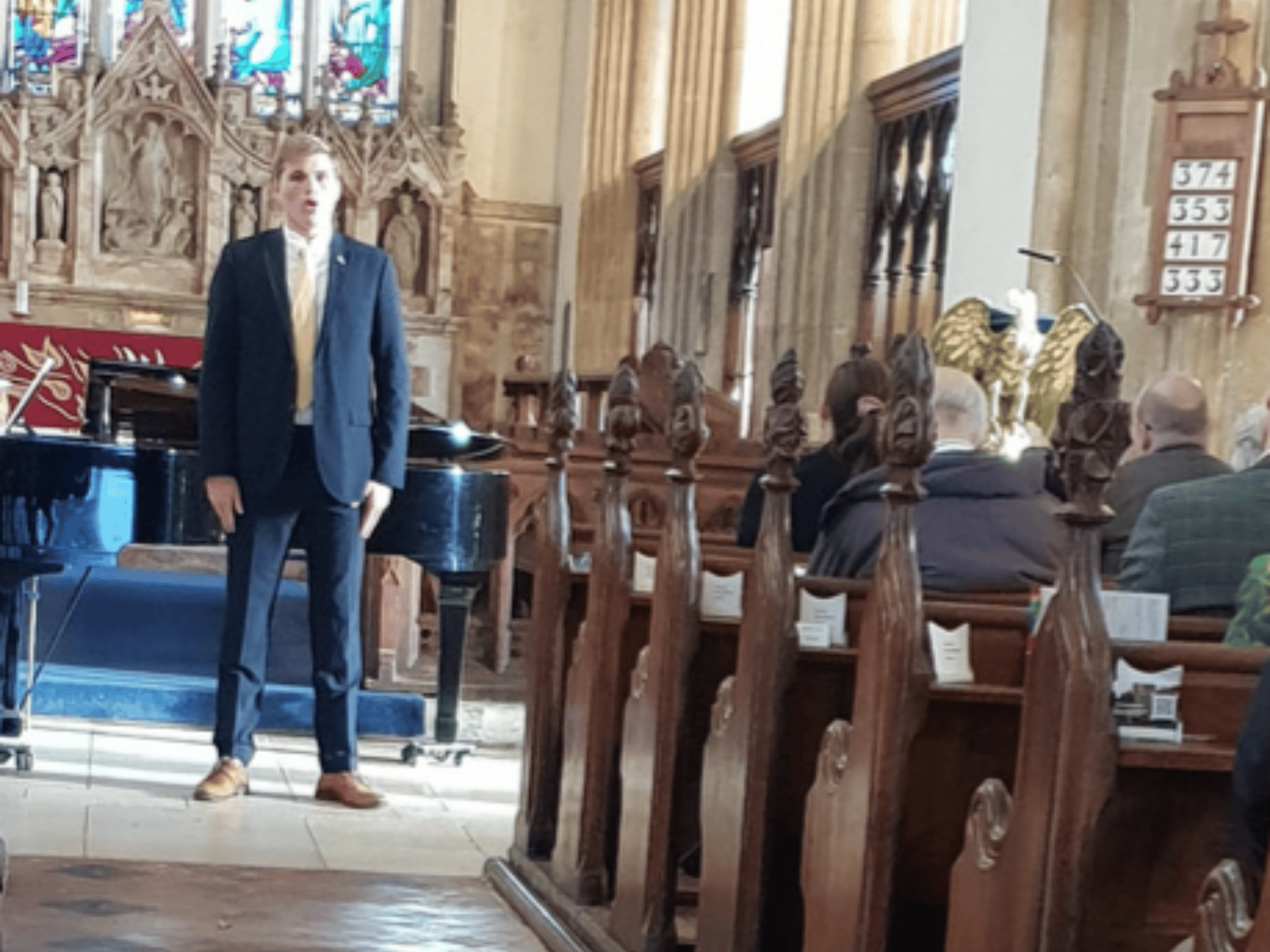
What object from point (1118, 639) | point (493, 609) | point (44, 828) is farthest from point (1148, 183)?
point (1118, 639)

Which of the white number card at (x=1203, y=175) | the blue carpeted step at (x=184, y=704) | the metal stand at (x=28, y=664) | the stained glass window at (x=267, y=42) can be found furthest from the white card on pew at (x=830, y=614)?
the stained glass window at (x=267, y=42)

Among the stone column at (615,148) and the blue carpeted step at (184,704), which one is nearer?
the blue carpeted step at (184,704)

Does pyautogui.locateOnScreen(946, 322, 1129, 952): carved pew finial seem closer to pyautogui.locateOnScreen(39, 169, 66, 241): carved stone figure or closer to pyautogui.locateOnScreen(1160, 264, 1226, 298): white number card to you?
pyautogui.locateOnScreen(1160, 264, 1226, 298): white number card

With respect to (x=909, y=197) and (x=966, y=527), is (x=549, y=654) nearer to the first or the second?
(x=966, y=527)

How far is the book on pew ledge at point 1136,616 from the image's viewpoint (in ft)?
9.68

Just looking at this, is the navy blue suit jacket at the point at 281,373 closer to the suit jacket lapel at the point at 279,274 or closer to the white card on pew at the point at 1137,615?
the suit jacket lapel at the point at 279,274

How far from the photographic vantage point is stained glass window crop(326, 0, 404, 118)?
1691 cm

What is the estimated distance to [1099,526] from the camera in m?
2.62

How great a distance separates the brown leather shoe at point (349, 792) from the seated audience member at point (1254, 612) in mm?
2748

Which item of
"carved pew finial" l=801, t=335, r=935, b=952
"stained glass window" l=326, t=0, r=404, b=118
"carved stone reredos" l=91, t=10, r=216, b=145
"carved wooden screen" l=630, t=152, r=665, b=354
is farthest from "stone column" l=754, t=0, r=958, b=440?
"carved pew finial" l=801, t=335, r=935, b=952

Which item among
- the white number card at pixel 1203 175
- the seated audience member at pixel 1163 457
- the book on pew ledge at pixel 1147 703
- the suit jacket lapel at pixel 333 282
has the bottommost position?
the book on pew ledge at pixel 1147 703

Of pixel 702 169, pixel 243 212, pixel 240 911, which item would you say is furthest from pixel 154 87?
pixel 240 911

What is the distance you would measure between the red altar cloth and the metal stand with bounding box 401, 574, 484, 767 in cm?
805

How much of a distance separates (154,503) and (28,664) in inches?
51.1
